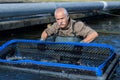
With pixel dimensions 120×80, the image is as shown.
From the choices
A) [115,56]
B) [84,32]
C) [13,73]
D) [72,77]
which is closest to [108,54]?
[115,56]

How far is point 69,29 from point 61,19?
1.35 ft

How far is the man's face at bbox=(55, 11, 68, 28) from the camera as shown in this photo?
7.28 meters

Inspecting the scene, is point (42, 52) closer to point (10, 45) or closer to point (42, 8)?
point (10, 45)

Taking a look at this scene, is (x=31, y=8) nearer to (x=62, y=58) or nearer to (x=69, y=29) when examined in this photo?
(x=69, y=29)

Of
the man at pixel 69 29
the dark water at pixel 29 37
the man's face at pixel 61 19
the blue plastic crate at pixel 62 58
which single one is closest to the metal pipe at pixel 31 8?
the dark water at pixel 29 37

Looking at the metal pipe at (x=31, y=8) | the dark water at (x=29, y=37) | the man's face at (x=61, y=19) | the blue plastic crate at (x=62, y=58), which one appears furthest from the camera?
the metal pipe at (x=31, y=8)

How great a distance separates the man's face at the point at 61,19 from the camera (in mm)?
7277

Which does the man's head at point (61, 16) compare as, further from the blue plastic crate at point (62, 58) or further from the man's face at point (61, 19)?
the blue plastic crate at point (62, 58)

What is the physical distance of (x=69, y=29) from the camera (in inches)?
300

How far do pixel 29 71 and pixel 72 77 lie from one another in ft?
3.33

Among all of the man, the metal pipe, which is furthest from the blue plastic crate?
the metal pipe

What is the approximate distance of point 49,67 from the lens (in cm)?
638

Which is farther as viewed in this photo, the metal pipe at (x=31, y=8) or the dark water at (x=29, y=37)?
the metal pipe at (x=31, y=8)

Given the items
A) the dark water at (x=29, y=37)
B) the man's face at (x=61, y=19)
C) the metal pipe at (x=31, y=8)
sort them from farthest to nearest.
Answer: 1. the metal pipe at (x=31, y=8)
2. the man's face at (x=61, y=19)
3. the dark water at (x=29, y=37)
